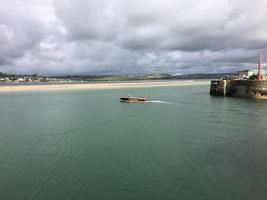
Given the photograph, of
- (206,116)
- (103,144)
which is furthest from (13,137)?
(206,116)

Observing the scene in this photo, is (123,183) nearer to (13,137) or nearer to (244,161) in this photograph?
(244,161)

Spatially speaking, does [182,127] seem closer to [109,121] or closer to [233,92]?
[109,121]

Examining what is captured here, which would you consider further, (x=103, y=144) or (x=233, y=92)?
(x=233, y=92)

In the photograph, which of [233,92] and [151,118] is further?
[233,92]

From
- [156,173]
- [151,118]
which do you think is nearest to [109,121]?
[151,118]

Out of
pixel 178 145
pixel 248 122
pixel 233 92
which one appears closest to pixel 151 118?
→ pixel 248 122

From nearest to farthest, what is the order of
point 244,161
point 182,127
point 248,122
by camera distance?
point 244,161 → point 182,127 → point 248,122

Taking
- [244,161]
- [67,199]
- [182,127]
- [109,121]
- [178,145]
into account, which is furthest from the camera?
[109,121]

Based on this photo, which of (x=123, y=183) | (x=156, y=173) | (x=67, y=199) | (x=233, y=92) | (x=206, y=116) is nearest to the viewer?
(x=67, y=199)

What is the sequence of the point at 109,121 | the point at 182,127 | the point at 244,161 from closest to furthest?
1. the point at 244,161
2. the point at 182,127
3. the point at 109,121
